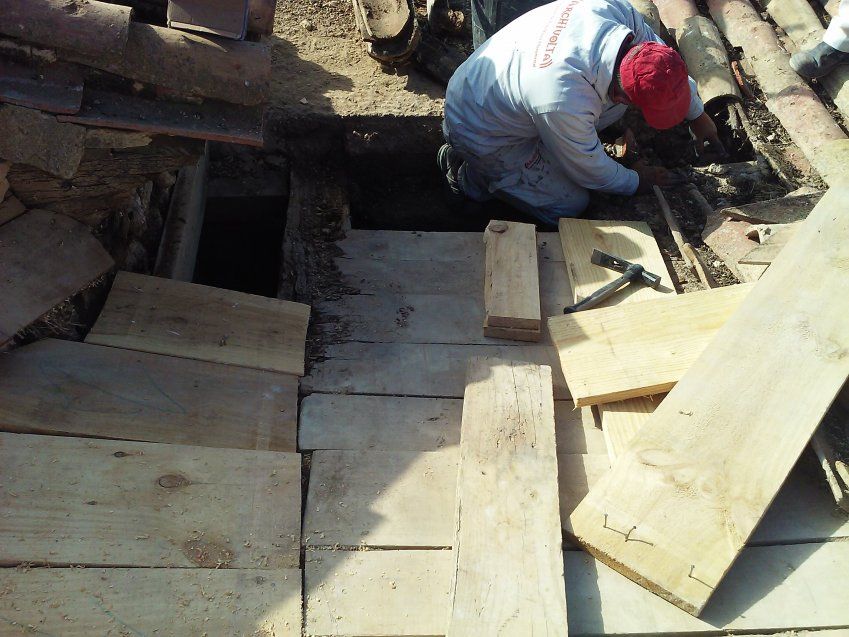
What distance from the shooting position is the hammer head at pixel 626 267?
12.8 feet

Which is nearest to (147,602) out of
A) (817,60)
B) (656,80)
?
(656,80)

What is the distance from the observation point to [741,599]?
101 inches

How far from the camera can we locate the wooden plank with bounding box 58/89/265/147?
297cm

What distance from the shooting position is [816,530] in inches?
110

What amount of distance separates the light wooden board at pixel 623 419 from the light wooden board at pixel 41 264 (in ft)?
7.36

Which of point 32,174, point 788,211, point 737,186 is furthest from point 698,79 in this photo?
point 32,174

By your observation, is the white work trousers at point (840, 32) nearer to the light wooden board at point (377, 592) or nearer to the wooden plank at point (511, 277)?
the wooden plank at point (511, 277)

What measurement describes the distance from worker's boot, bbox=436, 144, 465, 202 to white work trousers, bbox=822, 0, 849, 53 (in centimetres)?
251

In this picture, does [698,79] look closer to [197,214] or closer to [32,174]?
[197,214]

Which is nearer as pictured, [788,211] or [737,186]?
[788,211]

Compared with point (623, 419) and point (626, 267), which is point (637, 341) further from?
point (626, 267)

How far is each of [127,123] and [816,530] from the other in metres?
2.98

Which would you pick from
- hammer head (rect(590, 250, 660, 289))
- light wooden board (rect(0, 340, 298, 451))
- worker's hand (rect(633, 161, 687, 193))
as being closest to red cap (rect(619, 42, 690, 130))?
worker's hand (rect(633, 161, 687, 193))

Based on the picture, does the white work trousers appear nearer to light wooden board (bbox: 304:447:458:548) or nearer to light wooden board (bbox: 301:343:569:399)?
light wooden board (bbox: 301:343:569:399)
